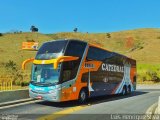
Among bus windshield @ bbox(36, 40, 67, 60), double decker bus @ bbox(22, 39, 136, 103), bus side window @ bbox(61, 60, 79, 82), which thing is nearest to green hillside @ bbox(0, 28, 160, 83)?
double decker bus @ bbox(22, 39, 136, 103)

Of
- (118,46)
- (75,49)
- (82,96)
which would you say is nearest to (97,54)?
(75,49)

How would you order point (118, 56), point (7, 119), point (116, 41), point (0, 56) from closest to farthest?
point (7, 119)
point (118, 56)
point (0, 56)
point (116, 41)

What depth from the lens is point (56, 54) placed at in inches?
785

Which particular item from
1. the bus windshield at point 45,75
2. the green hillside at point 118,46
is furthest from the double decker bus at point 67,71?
the green hillside at point 118,46

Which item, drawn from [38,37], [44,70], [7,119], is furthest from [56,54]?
[38,37]

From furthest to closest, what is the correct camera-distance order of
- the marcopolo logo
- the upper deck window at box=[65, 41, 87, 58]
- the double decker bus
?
the marcopolo logo
the upper deck window at box=[65, 41, 87, 58]
the double decker bus

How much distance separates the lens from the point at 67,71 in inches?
786

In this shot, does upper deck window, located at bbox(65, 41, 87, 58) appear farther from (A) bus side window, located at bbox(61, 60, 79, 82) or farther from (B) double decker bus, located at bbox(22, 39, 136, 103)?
(A) bus side window, located at bbox(61, 60, 79, 82)

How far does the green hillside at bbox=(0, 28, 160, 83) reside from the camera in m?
58.2

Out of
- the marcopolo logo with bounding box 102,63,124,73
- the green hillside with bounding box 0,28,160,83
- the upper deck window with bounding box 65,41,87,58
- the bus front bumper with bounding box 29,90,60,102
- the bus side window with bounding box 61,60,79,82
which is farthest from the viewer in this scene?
the green hillside with bounding box 0,28,160,83

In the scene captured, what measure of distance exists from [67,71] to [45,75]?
126 cm

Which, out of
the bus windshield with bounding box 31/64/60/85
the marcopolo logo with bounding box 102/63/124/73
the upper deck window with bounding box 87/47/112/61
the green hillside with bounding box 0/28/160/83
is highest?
the green hillside with bounding box 0/28/160/83

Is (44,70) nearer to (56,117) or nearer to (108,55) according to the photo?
(56,117)

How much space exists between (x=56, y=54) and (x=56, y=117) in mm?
5386
